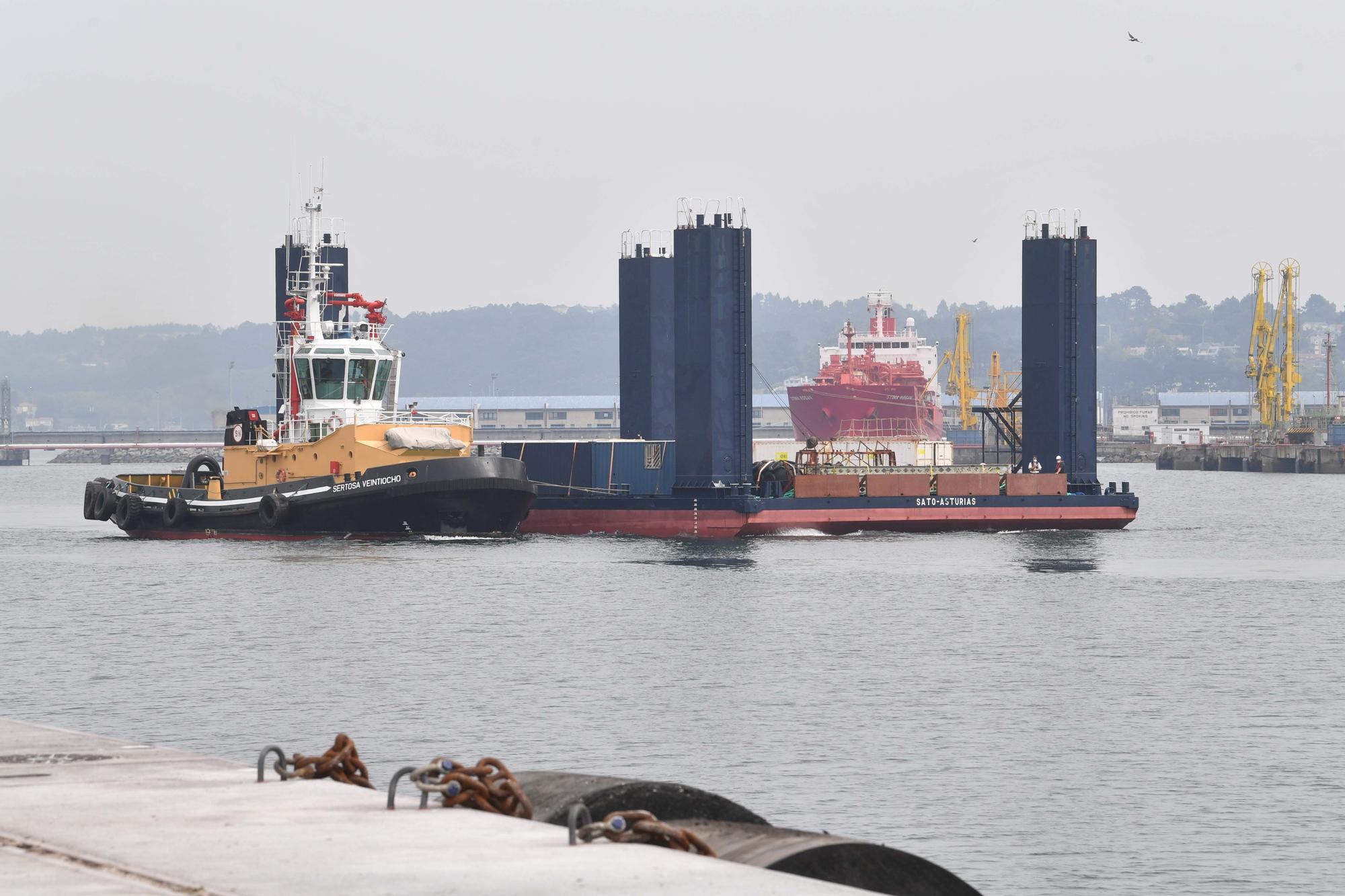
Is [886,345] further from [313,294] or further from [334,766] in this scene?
[334,766]

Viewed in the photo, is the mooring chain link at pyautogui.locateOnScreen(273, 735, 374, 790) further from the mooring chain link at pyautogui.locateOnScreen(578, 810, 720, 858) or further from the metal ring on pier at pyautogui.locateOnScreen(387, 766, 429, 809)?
the mooring chain link at pyautogui.locateOnScreen(578, 810, 720, 858)

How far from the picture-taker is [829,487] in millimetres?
62188

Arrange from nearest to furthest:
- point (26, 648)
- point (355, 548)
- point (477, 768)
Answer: point (477, 768)
point (26, 648)
point (355, 548)

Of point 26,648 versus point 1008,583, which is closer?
point 26,648

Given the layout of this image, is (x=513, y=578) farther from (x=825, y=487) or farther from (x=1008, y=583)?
(x=825, y=487)

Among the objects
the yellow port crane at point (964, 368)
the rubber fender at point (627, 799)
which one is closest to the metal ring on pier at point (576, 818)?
the rubber fender at point (627, 799)

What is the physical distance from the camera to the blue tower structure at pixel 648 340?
72438mm

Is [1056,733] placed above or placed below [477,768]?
below

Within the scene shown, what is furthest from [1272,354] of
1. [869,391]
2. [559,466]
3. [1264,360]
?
[559,466]

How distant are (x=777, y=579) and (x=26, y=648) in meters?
20.2

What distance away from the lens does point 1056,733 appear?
23.3 m

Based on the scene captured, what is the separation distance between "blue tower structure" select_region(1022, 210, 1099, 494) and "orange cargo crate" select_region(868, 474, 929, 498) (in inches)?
208

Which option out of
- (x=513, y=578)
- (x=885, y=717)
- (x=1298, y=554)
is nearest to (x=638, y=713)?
(x=885, y=717)

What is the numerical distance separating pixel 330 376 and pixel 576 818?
45.6m
